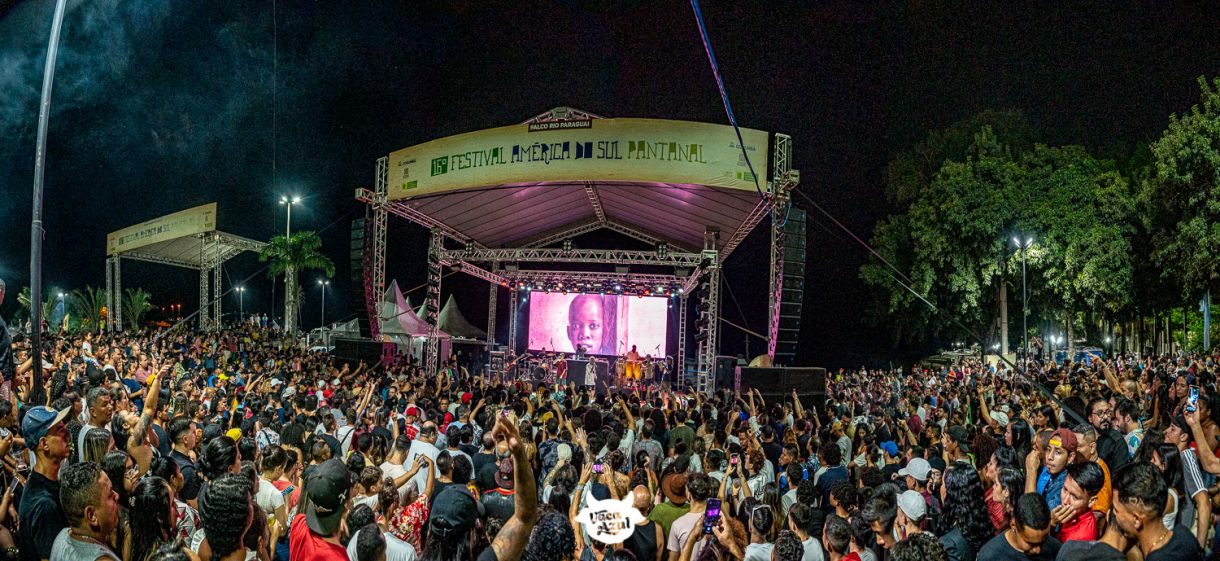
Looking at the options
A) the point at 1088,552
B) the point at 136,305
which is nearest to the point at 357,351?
the point at 1088,552

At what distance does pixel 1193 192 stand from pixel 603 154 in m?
15.0

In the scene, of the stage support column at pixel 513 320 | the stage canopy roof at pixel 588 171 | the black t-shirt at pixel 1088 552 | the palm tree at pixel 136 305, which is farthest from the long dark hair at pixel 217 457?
the palm tree at pixel 136 305

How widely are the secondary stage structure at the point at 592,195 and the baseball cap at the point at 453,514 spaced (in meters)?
8.63

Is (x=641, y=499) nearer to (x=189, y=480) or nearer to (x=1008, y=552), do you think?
(x=1008, y=552)

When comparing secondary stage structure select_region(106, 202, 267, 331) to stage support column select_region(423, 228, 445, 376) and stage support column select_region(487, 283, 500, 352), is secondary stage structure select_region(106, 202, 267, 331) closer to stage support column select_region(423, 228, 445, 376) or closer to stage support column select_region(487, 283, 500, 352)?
stage support column select_region(487, 283, 500, 352)

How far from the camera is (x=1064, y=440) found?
14.1ft

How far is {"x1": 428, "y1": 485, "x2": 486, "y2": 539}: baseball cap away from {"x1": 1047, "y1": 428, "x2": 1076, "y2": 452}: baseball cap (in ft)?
11.3

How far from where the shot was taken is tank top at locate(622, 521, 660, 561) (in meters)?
4.01

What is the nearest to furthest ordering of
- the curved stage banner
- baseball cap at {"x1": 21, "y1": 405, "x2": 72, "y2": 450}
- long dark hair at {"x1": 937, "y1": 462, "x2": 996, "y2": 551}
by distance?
1. long dark hair at {"x1": 937, "y1": 462, "x2": 996, "y2": 551}
2. baseball cap at {"x1": 21, "y1": 405, "x2": 72, "y2": 450}
3. the curved stage banner

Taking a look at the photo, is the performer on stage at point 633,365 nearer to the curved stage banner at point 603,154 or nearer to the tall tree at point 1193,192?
the curved stage banner at point 603,154

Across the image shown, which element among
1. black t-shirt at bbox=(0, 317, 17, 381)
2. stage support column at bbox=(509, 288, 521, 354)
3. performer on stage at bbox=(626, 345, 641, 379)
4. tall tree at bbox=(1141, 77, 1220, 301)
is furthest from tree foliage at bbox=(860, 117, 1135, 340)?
black t-shirt at bbox=(0, 317, 17, 381)

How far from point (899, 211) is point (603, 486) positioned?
27913mm

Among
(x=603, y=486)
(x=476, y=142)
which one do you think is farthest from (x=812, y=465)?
(x=476, y=142)

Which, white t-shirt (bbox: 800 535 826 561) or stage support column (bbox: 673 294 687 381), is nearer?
white t-shirt (bbox: 800 535 826 561)
